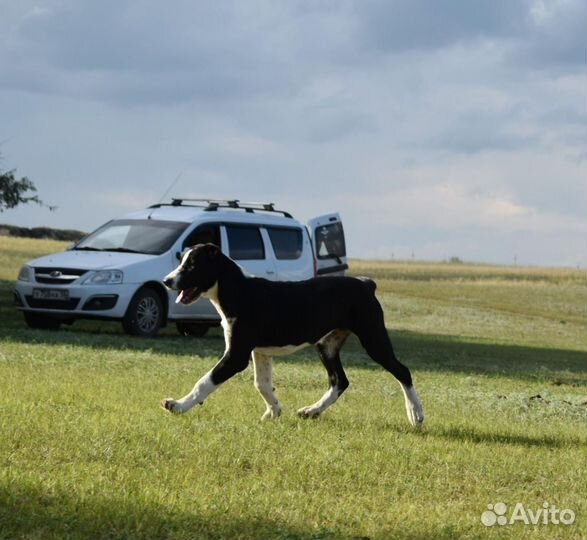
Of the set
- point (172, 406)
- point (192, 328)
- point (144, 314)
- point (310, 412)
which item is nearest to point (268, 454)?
point (172, 406)

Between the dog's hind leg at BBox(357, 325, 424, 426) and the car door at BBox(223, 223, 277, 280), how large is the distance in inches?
526

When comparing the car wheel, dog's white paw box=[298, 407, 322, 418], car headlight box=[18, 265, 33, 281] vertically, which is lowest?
the car wheel

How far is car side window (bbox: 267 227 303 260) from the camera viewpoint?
26312mm

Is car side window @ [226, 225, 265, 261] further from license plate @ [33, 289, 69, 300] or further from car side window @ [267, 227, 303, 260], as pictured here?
license plate @ [33, 289, 69, 300]

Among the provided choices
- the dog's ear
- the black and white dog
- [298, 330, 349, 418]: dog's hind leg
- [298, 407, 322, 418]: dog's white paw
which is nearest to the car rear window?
[298, 330, 349, 418]: dog's hind leg

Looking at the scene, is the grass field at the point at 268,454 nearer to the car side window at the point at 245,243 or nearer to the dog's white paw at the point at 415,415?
the dog's white paw at the point at 415,415

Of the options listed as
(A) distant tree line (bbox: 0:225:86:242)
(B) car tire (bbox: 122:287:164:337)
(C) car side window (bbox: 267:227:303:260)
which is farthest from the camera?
(A) distant tree line (bbox: 0:225:86:242)

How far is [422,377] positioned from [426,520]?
37.0 ft

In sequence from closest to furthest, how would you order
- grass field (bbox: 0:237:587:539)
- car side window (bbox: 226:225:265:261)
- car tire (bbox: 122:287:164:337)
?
grass field (bbox: 0:237:587:539), car tire (bbox: 122:287:164:337), car side window (bbox: 226:225:265:261)

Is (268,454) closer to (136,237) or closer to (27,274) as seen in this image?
(27,274)

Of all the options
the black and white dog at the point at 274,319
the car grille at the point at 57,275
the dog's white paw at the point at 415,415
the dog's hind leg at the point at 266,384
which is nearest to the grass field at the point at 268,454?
the dog's white paw at the point at 415,415

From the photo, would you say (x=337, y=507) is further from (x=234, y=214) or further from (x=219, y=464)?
(x=234, y=214)

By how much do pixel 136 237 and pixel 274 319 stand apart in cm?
1341

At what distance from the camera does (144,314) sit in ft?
77.1
